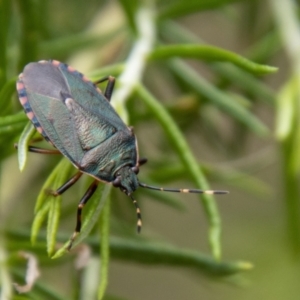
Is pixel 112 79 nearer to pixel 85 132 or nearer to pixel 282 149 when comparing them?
pixel 85 132

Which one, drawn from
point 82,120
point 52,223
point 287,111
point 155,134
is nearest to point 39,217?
point 52,223

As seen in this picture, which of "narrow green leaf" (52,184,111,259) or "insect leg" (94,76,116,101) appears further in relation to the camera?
"insect leg" (94,76,116,101)

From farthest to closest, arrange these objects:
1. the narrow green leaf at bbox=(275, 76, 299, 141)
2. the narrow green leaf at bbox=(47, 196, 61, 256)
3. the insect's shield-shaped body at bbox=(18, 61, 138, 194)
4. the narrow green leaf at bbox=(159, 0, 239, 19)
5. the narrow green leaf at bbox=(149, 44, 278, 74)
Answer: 1. the narrow green leaf at bbox=(159, 0, 239, 19)
2. the narrow green leaf at bbox=(275, 76, 299, 141)
3. the insect's shield-shaped body at bbox=(18, 61, 138, 194)
4. the narrow green leaf at bbox=(149, 44, 278, 74)
5. the narrow green leaf at bbox=(47, 196, 61, 256)

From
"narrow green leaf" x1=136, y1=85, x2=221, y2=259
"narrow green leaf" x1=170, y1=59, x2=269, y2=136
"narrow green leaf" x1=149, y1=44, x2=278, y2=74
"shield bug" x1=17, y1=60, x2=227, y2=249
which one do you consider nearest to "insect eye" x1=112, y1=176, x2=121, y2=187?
"shield bug" x1=17, y1=60, x2=227, y2=249

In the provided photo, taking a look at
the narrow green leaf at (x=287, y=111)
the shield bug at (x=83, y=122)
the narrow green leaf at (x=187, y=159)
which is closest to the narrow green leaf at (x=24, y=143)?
the shield bug at (x=83, y=122)

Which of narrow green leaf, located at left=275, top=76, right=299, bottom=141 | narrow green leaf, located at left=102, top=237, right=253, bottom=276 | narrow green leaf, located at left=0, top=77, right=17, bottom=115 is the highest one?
narrow green leaf, located at left=275, top=76, right=299, bottom=141

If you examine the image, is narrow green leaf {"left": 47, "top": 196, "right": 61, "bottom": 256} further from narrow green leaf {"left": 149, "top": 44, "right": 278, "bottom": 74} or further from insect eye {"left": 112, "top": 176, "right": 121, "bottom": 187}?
narrow green leaf {"left": 149, "top": 44, "right": 278, "bottom": 74}

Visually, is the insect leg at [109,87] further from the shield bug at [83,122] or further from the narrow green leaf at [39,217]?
the narrow green leaf at [39,217]
